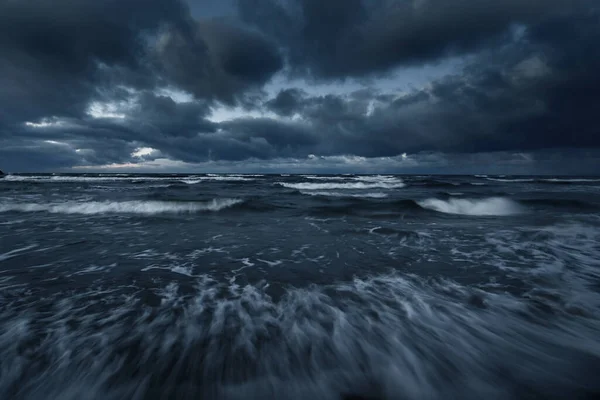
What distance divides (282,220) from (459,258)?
6.98 m

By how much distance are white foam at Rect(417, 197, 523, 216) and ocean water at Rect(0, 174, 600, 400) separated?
669 centimetres

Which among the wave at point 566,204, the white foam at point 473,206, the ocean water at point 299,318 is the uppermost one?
the ocean water at point 299,318

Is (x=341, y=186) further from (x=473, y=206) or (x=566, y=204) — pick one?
(x=566, y=204)

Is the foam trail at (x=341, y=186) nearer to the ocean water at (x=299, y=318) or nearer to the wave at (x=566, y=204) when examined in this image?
the wave at (x=566, y=204)

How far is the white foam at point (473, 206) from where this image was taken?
14.4 m

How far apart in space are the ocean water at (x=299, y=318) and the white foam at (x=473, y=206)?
6.69 meters

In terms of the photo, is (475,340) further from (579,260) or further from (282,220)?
(282,220)

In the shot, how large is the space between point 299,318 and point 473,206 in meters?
16.1

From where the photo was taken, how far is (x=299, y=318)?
142 inches

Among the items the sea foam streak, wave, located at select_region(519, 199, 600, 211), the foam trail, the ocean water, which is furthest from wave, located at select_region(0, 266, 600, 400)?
the foam trail

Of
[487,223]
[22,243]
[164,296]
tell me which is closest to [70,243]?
[22,243]

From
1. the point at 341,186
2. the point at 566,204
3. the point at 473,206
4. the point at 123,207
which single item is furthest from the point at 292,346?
the point at 341,186

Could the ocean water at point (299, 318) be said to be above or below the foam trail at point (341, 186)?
above

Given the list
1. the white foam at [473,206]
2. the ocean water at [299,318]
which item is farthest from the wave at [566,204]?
the ocean water at [299,318]
